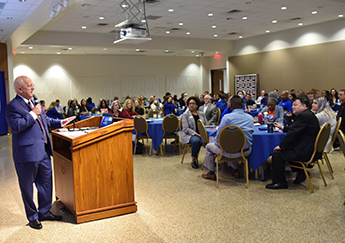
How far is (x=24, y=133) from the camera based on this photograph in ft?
11.0

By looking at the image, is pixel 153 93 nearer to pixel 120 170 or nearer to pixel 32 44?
pixel 32 44

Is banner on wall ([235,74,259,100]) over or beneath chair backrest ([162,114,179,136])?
over

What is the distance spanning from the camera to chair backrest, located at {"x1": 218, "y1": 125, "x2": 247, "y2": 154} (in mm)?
4629

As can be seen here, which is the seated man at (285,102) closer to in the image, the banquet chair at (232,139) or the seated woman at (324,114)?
the seated woman at (324,114)

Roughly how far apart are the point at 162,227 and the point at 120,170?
2.67 ft

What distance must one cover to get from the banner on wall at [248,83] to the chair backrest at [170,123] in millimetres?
10766

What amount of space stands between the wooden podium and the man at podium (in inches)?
10.0

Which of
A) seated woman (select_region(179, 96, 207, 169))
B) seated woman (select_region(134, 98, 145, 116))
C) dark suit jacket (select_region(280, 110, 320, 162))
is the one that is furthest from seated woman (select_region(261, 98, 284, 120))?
seated woman (select_region(134, 98, 145, 116))

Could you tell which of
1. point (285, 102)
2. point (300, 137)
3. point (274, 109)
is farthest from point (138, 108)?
point (300, 137)

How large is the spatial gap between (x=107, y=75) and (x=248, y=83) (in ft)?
27.5

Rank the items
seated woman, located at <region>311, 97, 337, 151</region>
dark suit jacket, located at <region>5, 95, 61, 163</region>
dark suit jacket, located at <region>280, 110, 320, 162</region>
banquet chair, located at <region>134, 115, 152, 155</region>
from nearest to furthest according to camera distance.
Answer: dark suit jacket, located at <region>5, 95, 61, 163</region> → dark suit jacket, located at <region>280, 110, 320, 162</region> → seated woman, located at <region>311, 97, 337, 151</region> → banquet chair, located at <region>134, 115, 152, 155</region>

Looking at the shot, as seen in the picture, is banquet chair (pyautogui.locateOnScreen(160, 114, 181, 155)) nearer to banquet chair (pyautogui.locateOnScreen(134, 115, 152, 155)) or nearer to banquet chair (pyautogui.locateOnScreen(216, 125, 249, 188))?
banquet chair (pyautogui.locateOnScreen(134, 115, 152, 155))

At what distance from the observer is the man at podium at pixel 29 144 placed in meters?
3.33

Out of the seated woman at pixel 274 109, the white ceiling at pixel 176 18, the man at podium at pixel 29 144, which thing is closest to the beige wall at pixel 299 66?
the white ceiling at pixel 176 18
